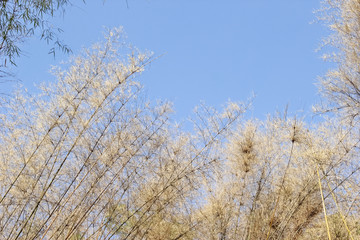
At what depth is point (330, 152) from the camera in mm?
3826

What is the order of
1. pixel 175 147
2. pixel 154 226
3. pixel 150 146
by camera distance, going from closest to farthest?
pixel 150 146, pixel 154 226, pixel 175 147

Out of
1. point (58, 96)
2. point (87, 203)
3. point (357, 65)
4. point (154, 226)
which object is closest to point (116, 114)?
point (58, 96)

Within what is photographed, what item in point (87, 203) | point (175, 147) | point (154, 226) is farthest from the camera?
point (175, 147)

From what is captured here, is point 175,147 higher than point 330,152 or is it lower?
higher

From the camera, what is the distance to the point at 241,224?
176 inches

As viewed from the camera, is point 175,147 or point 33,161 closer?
point 33,161

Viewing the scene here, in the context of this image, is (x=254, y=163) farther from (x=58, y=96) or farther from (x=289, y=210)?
(x=58, y=96)

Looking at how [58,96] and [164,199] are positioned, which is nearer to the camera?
[58,96]

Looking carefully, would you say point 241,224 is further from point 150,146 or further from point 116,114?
point 116,114

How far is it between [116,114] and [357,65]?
2.99 m

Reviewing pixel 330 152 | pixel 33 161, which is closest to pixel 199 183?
pixel 330 152

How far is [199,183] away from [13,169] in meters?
1.88

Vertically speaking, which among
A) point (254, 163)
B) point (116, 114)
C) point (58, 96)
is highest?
point (58, 96)

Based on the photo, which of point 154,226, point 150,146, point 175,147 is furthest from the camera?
point 175,147
